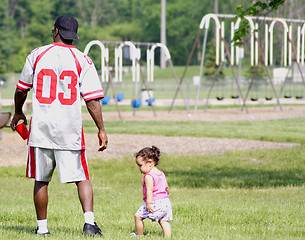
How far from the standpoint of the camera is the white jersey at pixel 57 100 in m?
4.93

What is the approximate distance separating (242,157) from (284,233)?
6655 mm

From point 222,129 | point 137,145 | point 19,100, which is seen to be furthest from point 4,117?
point 19,100

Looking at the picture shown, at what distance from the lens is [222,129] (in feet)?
58.6

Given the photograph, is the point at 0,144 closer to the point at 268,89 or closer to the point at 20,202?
the point at 20,202

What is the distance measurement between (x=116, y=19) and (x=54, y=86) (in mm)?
90388

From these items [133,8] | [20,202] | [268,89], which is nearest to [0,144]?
[20,202]

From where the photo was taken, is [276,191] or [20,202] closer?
[20,202]

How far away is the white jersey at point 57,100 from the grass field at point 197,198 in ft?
2.64

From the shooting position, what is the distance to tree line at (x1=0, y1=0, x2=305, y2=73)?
77.1 m

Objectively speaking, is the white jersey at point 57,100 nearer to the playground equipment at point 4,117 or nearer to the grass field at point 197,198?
the grass field at point 197,198

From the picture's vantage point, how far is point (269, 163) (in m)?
11.3

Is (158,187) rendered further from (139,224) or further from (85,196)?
(85,196)

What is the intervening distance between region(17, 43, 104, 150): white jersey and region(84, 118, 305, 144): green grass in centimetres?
1022

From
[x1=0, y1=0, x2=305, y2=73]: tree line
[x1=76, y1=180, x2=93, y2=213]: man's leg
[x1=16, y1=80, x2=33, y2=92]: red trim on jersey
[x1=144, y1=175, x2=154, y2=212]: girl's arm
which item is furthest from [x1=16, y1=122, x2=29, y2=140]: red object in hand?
[x1=0, y1=0, x2=305, y2=73]: tree line
